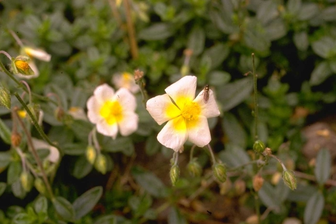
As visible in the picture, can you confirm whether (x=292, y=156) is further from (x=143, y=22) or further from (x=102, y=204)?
(x=143, y=22)

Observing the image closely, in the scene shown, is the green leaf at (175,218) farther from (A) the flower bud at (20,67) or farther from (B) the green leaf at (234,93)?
(A) the flower bud at (20,67)

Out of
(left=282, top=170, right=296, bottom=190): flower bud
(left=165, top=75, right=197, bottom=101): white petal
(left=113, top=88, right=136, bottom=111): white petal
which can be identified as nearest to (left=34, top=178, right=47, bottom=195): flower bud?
(left=113, top=88, right=136, bottom=111): white petal

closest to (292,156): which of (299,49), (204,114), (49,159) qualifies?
(299,49)

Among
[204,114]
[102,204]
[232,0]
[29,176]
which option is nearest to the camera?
[204,114]

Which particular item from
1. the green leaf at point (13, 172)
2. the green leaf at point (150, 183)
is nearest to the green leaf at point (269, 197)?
the green leaf at point (150, 183)

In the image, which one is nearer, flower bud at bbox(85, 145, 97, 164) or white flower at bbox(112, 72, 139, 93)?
flower bud at bbox(85, 145, 97, 164)

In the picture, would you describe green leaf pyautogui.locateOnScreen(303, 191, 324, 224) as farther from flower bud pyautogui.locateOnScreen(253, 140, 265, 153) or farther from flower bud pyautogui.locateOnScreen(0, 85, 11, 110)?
flower bud pyautogui.locateOnScreen(0, 85, 11, 110)
